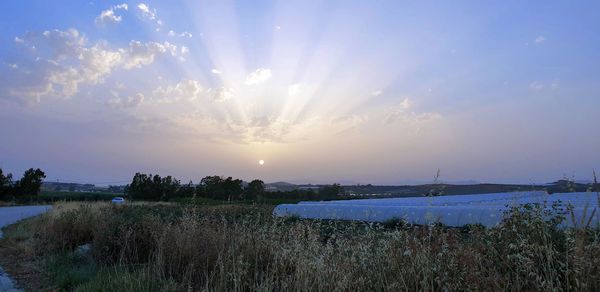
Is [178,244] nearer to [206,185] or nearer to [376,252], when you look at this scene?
[376,252]

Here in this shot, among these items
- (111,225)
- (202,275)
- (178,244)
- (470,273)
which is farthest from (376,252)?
(111,225)

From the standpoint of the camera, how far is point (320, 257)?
10.8 feet

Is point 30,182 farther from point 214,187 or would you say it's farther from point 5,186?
point 214,187

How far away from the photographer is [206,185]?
118ft

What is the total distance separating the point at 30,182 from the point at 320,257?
38.4 metres

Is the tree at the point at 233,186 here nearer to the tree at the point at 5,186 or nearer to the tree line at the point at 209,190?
the tree line at the point at 209,190

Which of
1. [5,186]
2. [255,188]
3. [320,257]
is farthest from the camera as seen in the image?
[255,188]

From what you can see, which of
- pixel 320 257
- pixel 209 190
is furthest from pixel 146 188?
pixel 320 257

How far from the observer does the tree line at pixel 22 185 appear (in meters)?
30.5

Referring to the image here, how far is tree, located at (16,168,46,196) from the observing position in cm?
3209

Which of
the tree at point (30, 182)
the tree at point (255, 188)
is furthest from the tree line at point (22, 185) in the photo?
the tree at point (255, 188)

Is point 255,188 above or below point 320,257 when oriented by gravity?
above

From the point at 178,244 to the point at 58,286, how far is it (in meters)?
1.60

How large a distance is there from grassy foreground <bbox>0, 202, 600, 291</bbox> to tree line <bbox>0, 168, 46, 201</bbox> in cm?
2812
